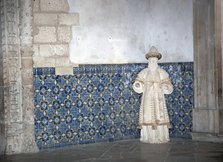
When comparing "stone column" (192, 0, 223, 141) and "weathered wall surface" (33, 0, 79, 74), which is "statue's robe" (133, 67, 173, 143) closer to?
"stone column" (192, 0, 223, 141)

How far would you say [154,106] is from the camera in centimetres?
804

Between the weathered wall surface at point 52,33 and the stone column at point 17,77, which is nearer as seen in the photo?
the stone column at point 17,77

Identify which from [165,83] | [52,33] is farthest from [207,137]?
[52,33]

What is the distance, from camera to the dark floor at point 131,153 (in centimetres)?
666

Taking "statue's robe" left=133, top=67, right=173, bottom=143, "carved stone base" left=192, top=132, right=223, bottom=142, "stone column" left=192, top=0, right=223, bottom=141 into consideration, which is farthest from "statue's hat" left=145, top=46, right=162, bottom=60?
"carved stone base" left=192, top=132, right=223, bottom=142

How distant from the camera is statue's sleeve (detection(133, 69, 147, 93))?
26.8 feet

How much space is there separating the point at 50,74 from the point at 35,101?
483mm

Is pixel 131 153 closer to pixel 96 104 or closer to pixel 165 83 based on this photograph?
pixel 96 104

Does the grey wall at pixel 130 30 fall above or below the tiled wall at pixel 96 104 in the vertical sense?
above

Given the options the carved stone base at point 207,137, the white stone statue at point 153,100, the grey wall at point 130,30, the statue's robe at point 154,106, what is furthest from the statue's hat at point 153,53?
the carved stone base at point 207,137

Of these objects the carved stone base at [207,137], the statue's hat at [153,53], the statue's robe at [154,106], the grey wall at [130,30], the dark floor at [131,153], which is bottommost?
the dark floor at [131,153]

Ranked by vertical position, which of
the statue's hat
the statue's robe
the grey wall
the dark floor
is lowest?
the dark floor

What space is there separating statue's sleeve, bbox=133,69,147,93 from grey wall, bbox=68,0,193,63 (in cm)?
38

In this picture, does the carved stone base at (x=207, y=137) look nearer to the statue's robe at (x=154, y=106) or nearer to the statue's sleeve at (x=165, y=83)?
the statue's robe at (x=154, y=106)
